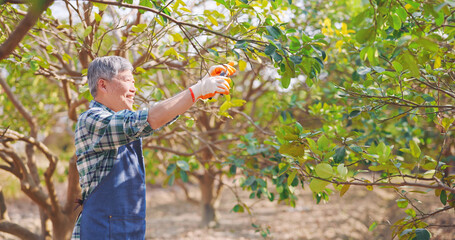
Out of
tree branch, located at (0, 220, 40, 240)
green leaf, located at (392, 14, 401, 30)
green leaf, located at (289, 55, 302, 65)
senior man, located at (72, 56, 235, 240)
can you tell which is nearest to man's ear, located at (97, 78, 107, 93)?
senior man, located at (72, 56, 235, 240)

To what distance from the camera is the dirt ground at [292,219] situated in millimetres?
5316

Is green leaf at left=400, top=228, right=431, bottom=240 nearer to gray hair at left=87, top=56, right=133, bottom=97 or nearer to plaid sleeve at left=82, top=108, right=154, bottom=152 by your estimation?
plaid sleeve at left=82, top=108, right=154, bottom=152

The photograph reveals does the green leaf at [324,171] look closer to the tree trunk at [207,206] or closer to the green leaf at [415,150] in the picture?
the green leaf at [415,150]

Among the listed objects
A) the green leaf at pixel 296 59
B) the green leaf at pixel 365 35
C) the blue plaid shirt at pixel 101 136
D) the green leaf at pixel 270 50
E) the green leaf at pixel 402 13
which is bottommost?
the blue plaid shirt at pixel 101 136

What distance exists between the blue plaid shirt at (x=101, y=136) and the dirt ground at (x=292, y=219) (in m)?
2.74

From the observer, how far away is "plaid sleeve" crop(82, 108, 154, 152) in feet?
4.67

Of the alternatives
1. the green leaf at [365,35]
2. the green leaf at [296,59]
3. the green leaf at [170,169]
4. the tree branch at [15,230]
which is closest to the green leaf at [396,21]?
the green leaf at [365,35]

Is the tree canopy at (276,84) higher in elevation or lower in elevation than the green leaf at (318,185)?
higher

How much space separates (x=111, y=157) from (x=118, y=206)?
0.23 meters

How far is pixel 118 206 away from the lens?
1694 millimetres

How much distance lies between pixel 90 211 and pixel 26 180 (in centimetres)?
189

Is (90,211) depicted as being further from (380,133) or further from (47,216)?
(380,133)

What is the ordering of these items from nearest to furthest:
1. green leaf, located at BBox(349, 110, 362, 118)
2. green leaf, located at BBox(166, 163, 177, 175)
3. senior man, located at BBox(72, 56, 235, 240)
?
senior man, located at BBox(72, 56, 235, 240) < green leaf, located at BBox(349, 110, 362, 118) < green leaf, located at BBox(166, 163, 177, 175)

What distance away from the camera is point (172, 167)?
307 cm
